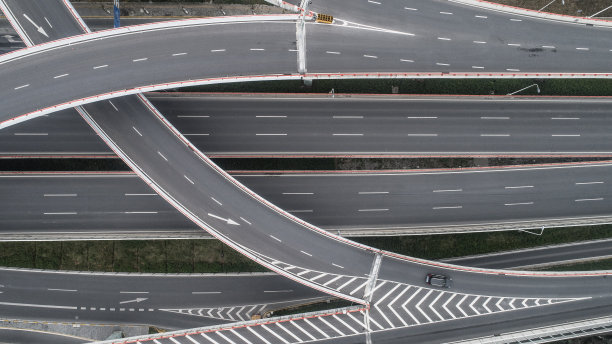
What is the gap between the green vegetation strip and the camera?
184ft

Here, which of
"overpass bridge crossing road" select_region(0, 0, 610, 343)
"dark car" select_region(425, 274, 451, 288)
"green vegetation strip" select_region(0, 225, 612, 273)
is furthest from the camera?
"green vegetation strip" select_region(0, 225, 612, 273)

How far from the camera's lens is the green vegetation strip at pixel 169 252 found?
5594 cm

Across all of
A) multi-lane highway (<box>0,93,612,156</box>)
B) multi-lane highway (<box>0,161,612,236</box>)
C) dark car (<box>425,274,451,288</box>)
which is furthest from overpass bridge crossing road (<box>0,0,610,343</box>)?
multi-lane highway (<box>0,93,612,156</box>)

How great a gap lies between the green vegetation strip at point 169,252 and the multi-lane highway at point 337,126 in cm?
1277

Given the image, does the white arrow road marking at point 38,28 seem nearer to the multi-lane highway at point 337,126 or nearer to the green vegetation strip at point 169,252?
the multi-lane highway at point 337,126

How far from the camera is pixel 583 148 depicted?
5709cm

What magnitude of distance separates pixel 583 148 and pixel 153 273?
6450 cm

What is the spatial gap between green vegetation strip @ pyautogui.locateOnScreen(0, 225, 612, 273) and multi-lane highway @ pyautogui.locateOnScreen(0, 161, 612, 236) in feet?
7.33

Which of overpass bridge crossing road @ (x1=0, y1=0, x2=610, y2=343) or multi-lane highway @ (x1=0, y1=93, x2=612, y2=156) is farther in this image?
multi-lane highway @ (x1=0, y1=93, x2=612, y2=156)

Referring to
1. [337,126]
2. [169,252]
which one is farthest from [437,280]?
[169,252]

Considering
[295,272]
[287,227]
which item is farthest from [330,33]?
[295,272]

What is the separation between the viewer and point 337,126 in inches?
2189

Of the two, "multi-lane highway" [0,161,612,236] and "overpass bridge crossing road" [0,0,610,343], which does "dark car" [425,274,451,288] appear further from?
"multi-lane highway" [0,161,612,236]

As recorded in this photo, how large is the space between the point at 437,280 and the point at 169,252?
37005 mm
